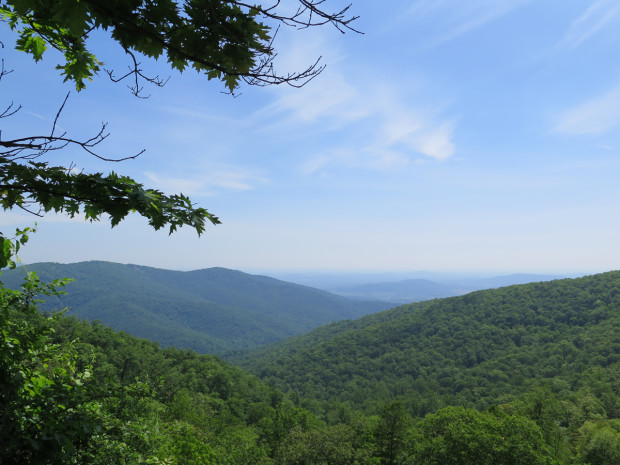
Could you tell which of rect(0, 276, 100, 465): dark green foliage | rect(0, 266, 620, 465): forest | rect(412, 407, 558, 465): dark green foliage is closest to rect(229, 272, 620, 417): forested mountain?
rect(0, 266, 620, 465): forest

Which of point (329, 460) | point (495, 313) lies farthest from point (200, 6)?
point (495, 313)

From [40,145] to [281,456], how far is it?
32.3 meters

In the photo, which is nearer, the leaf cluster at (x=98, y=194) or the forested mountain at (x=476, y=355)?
the leaf cluster at (x=98, y=194)

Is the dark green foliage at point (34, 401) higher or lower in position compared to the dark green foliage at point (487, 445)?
higher

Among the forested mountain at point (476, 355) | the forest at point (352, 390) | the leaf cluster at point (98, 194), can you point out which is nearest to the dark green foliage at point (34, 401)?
the forest at point (352, 390)

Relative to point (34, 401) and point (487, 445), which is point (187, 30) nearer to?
point (34, 401)

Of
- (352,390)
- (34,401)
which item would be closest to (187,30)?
(34,401)

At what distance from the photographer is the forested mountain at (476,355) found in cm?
7462

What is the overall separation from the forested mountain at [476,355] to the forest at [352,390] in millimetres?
502

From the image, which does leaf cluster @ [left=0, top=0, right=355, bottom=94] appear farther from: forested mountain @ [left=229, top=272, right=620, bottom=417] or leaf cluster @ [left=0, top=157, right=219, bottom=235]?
forested mountain @ [left=229, top=272, right=620, bottom=417]

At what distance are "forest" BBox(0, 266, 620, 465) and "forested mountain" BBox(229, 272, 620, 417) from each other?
502mm

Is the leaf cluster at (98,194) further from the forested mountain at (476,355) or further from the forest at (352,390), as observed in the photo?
the forested mountain at (476,355)

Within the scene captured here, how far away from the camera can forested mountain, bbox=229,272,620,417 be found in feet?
245

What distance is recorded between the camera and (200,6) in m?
2.27
